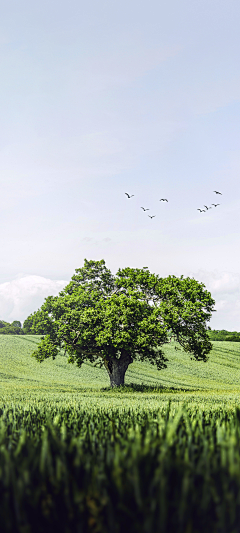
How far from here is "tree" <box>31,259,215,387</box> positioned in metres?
29.6

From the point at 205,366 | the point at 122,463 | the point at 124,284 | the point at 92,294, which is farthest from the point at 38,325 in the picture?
the point at 205,366

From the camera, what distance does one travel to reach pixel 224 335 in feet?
354

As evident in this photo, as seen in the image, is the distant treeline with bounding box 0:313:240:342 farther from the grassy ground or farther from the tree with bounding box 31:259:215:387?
the tree with bounding box 31:259:215:387

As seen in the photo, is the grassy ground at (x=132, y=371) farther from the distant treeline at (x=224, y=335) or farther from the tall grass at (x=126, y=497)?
the tall grass at (x=126, y=497)

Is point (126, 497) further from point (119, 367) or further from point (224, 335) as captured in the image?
point (224, 335)

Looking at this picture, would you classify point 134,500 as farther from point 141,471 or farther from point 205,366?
point 205,366

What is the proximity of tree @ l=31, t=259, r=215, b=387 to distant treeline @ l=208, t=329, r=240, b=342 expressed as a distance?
68.5m

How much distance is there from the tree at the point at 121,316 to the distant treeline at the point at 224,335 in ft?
225

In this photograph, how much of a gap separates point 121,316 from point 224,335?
8580 cm

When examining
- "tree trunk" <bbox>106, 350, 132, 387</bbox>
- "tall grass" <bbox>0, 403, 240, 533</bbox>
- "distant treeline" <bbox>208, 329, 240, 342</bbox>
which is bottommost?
"tree trunk" <bbox>106, 350, 132, 387</bbox>

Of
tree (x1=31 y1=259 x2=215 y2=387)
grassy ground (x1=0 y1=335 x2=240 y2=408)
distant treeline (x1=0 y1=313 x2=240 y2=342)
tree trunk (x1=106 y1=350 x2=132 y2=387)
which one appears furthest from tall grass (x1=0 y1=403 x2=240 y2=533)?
distant treeline (x1=0 y1=313 x2=240 y2=342)

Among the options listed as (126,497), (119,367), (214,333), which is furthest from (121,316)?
(214,333)

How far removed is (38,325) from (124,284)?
28.0 feet

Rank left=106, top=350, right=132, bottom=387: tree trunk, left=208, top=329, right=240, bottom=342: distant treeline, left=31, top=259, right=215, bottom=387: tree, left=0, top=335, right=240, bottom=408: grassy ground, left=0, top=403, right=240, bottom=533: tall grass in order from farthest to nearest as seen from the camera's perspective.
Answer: left=208, top=329, right=240, bottom=342: distant treeline < left=0, top=335, right=240, bottom=408: grassy ground < left=106, top=350, right=132, bottom=387: tree trunk < left=31, top=259, right=215, bottom=387: tree < left=0, top=403, right=240, bottom=533: tall grass
